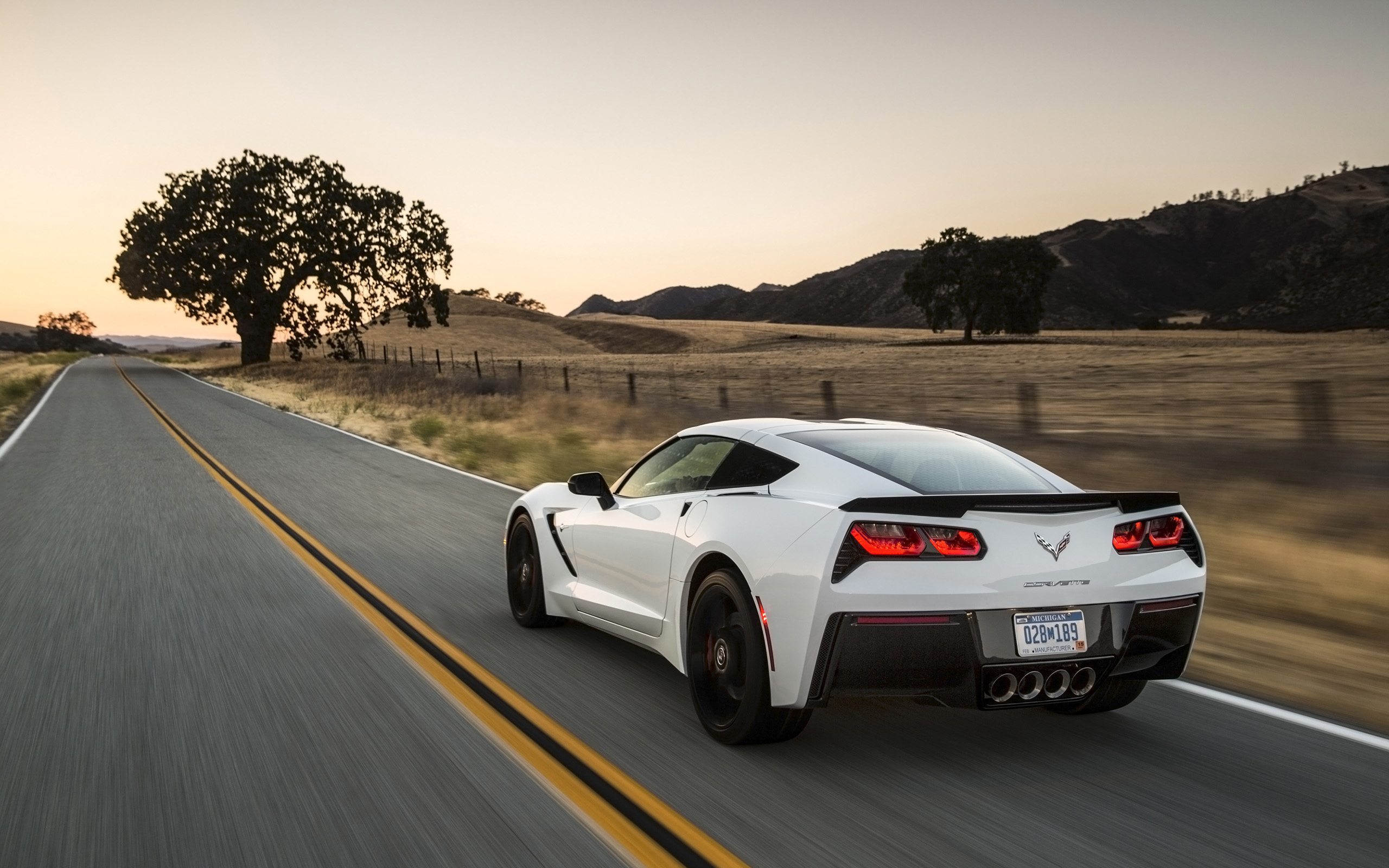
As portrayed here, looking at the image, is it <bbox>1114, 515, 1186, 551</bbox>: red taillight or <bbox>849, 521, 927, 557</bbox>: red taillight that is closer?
<bbox>849, 521, 927, 557</bbox>: red taillight

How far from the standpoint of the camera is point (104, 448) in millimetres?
19234

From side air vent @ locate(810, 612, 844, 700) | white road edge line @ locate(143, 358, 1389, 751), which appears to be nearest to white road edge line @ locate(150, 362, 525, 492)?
white road edge line @ locate(143, 358, 1389, 751)

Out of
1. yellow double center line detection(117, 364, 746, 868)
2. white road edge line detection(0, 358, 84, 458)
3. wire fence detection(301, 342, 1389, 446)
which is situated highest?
yellow double center line detection(117, 364, 746, 868)

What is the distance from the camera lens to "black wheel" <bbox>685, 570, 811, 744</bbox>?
4406 millimetres

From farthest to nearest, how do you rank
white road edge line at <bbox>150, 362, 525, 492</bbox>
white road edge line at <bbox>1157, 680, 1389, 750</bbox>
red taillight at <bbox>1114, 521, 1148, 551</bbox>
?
white road edge line at <bbox>150, 362, 525, 492</bbox>
white road edge line at <bbox>1157, 680, 1389, 750</bbox>
red taillight at <bbox>1114, 521, 1148, 551</bbox>

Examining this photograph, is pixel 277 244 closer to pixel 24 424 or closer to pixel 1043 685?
pixel 24 424

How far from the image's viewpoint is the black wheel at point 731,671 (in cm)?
441

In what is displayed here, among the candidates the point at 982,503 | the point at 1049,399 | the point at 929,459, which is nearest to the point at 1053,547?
the point at 982,503

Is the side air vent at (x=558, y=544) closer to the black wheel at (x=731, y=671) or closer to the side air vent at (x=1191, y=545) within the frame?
the black wheel at (x=731, y=671)

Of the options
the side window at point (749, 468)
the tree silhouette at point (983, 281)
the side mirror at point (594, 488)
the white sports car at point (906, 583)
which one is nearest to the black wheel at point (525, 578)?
the side mirror at point (594, 488)

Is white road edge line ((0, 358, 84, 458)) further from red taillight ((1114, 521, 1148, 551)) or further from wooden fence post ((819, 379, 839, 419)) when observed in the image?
red taillight ((1114, 521, 1148, 551))

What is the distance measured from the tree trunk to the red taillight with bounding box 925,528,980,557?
211 feet

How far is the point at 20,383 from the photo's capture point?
1732 inches

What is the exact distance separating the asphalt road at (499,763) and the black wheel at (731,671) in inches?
4.3
